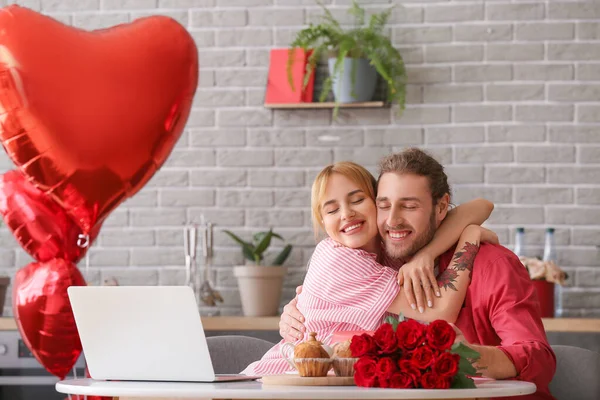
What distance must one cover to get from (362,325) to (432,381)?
56 cm

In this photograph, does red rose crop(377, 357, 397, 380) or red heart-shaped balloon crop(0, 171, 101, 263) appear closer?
red rose crop(377, 357, 397, 380)

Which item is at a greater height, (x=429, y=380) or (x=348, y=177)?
(x=348, y=177)

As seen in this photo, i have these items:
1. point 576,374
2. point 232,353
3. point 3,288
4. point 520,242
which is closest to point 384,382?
point 232,353

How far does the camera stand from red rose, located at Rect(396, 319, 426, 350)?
166 centimetres

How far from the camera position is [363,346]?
1678 mm

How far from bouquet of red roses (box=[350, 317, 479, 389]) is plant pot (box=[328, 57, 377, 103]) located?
2.09 m

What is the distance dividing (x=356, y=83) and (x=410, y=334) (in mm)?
2142

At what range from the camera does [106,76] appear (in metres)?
2.64

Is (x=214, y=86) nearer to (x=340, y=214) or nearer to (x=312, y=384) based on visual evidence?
(x=340, y=214)

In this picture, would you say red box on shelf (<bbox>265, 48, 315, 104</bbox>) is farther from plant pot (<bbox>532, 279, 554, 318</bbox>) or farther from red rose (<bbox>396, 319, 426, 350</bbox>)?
red rose (<bbox>396, 319, 426, 350</bbox>)

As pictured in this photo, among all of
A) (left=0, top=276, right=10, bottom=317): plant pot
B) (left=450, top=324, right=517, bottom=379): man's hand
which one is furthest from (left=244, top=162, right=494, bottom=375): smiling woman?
(left=0, top=276, right=10, bottom=317): plant pot

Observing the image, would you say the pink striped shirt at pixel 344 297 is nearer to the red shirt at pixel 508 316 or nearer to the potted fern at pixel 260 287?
the red shirt at pixel 508 316

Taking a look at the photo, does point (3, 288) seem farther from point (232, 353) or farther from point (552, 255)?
point (552, 255)

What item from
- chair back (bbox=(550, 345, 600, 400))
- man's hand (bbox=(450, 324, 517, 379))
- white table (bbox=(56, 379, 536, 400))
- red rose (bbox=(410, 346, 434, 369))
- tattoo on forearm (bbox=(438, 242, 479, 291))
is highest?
tattoo on forearm (bbox=(438, 242, 479, 291))
